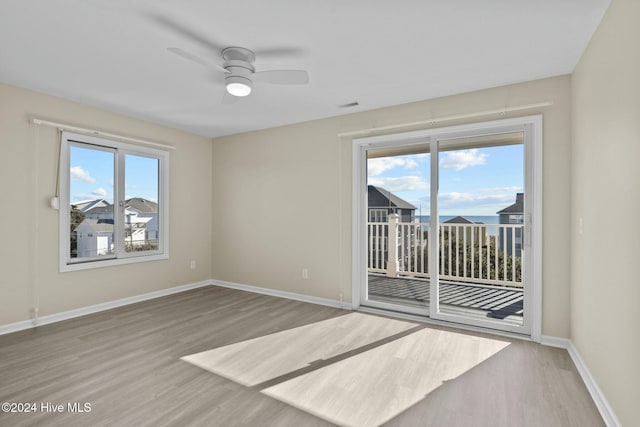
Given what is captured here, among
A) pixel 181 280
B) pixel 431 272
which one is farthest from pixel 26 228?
pixel 431 272

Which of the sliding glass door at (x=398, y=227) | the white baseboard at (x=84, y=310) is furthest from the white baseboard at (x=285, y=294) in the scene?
the white baseboard at (x=84, y=310)

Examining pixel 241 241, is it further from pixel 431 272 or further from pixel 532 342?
pixel 532 342

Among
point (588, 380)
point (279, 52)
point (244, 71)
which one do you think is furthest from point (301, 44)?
point (588, 380)

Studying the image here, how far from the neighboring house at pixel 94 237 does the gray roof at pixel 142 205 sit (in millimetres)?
355

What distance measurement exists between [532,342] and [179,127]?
195 inches

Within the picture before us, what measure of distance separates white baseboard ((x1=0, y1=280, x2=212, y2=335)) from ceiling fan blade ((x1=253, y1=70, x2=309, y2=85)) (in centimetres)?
331

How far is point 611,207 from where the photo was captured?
6.00ft

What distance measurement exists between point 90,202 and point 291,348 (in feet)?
9.69

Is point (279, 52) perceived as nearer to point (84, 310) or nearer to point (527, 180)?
point (527, 180)

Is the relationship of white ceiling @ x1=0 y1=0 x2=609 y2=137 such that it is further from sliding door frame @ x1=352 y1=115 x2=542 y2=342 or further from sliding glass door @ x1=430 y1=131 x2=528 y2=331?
sliding glass door @ x1=430 y1=131 x2=528 y2=331

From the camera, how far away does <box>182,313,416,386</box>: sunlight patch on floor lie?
239 centimetres

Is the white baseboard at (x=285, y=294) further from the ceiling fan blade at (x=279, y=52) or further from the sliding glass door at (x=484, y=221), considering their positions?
the ceiling fan blade at (x=279, y=52)

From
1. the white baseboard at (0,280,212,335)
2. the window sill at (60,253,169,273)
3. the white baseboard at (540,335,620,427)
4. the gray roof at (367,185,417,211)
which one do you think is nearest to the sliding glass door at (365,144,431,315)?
the gray roof at (367,185,417,211)

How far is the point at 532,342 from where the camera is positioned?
2873 mm
